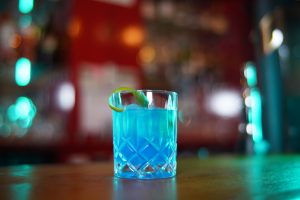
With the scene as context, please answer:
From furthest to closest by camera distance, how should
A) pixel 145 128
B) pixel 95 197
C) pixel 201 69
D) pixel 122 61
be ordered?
pixel 201 69, pixel 122 61, pixel 145 128, pixel 95 197

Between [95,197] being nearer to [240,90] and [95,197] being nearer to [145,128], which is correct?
[145,128]

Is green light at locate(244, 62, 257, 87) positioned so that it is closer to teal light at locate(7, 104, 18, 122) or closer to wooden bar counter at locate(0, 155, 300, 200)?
teal light at locate(7, 104, 18, 122)

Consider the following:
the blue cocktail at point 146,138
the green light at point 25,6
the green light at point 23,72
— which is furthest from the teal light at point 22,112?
the blue cocktail at point 146,138

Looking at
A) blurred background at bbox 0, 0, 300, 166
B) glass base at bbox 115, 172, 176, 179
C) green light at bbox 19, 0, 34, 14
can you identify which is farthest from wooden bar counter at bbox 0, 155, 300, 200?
green light at bbox 19, 0, 34, 14

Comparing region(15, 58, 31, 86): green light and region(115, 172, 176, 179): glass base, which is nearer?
region(115, 172, 176, 179): glass base

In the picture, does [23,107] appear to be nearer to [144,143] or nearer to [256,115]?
[256,115]

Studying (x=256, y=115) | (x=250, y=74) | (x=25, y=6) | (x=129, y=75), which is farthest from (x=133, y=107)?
(x=250, y=74)

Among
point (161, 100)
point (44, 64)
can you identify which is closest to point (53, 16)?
point (44, 64)
